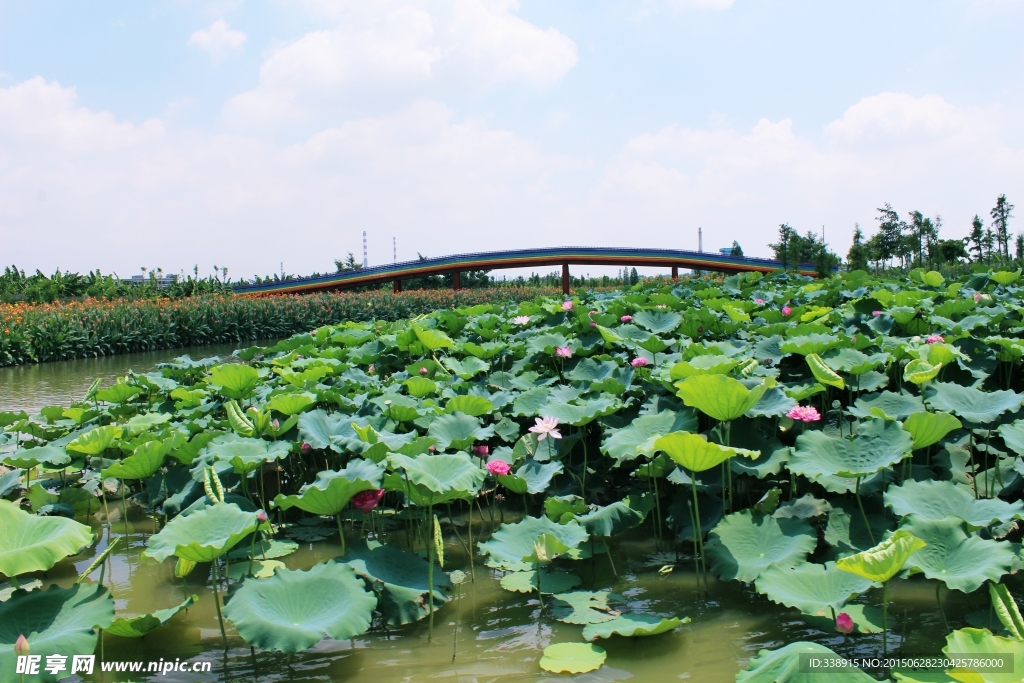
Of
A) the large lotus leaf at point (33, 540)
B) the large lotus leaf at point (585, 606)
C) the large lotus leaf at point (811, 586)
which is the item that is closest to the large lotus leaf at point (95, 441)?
the large lotus leaf at point (33, 540)

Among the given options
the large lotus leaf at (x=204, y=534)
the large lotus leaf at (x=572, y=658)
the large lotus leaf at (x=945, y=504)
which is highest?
the large lotus leaf at (x=204, y=534)

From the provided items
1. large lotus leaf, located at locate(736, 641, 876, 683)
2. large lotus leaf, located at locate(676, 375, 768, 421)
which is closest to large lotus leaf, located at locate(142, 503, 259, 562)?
large lotus leaf, located at locate(736, 641, 876, 683)

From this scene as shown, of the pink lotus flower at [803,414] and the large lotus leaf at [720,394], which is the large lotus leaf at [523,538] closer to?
the large lotus leaf at [720,394]

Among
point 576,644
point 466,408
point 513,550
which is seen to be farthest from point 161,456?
point 576,644

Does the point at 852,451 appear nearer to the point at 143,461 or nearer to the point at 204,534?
the point at 204,534

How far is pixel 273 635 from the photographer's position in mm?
1697

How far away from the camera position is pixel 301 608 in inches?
73.9

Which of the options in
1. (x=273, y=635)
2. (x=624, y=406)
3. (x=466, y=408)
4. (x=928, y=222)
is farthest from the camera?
(x=928, y=222)

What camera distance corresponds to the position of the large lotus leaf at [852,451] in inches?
88.6

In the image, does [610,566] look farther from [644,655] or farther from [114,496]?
[114,496]

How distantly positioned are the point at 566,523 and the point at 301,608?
960 mm

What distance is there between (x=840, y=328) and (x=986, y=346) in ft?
2.65

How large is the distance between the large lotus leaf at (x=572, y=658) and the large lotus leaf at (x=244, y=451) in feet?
4.39

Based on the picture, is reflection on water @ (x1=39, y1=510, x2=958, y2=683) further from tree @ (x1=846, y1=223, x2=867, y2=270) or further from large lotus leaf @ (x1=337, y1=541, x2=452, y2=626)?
tree @ (x1=846, y1=223, x2=867, y2=270)
